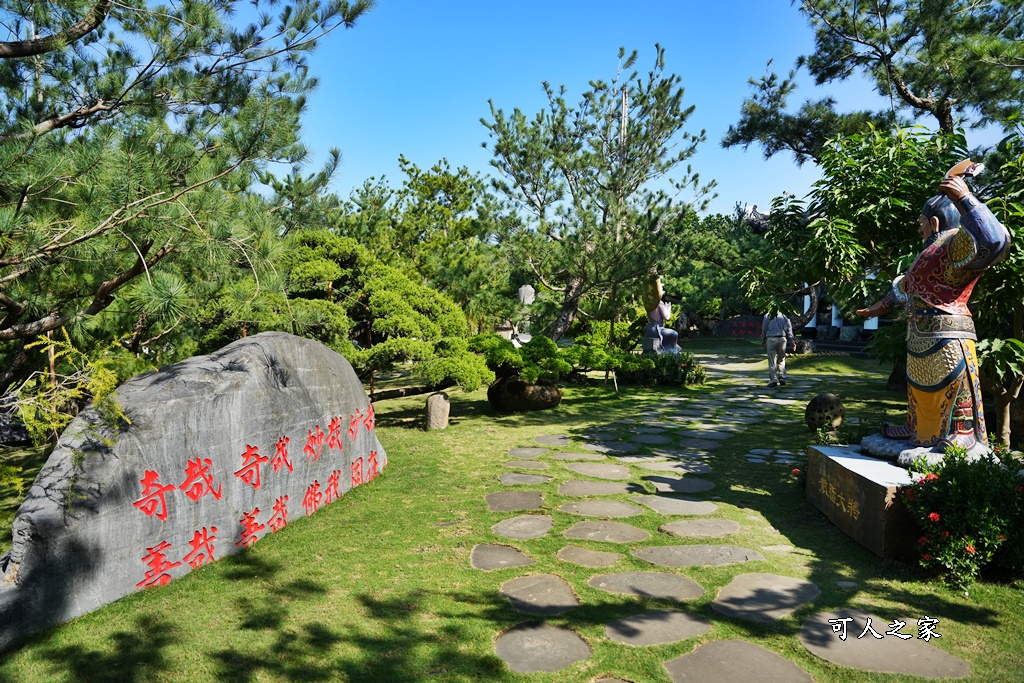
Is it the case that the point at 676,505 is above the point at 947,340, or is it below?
below

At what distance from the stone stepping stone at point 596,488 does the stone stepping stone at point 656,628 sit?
2396 millimetres

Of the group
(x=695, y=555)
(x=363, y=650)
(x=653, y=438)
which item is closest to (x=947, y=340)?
(x=695, y=555)

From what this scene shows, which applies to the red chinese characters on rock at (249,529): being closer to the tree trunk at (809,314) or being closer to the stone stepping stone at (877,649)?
the stone stepping stone at (877,649)

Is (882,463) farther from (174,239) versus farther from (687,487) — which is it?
(174,239)

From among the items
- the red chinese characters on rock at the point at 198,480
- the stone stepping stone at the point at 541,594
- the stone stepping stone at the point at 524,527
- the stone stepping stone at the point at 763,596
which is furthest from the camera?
the stone stepping stone at the point at 524,527

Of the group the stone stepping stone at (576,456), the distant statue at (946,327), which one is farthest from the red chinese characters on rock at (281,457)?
the distant statue at (946,327)

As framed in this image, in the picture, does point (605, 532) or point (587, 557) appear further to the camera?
point (605, 532)

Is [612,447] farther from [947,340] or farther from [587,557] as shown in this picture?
[947,340]

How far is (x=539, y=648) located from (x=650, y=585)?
39.8 inches

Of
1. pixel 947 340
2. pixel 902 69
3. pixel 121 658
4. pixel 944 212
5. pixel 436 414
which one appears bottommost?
pixel 121 658

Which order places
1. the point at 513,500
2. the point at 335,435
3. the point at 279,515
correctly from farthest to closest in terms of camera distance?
the point at 335,435
the point at 513,500
the point at 279,515

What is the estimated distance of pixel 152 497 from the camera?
394cm

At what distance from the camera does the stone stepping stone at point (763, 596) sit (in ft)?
11.7

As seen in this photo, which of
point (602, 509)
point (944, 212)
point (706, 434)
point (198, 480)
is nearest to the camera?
point (198, 480)
